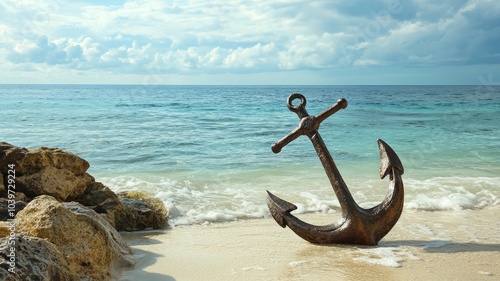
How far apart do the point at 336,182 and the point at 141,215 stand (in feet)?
7.19

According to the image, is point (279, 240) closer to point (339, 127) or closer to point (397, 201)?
point (397, 201)

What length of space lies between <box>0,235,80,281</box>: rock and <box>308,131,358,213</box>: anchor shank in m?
2.42

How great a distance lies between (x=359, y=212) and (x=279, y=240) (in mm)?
814

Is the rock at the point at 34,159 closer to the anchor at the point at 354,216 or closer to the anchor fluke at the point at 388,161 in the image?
the anchor at the point at 354,216

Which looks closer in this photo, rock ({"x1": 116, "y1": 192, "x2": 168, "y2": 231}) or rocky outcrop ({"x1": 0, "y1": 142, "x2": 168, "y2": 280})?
rocky outcrop ({"x1": 0, "y1": 142, "x2": 168, "y2": 280})

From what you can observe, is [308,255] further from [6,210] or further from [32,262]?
[6,210]

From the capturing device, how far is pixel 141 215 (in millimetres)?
Answer: 5367

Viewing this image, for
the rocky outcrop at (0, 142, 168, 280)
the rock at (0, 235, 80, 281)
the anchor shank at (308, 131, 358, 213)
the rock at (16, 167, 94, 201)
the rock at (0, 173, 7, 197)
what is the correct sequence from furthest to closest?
the rock at (16, 167, 94, 201)
the rock at (0, 173, 7, 197)
the anchor shank at (308, 131, 358, 213)
the rocky outcrop at (0, 142, 168, 280)
the rock at (0, 235, 80, 281)

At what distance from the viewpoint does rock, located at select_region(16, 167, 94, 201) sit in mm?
4980

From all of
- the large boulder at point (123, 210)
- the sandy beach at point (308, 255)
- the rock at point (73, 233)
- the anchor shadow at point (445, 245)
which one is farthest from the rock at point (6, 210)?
the anchor shadow at point (445, 245)

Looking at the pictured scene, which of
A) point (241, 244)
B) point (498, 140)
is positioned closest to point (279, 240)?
point (241, 244)

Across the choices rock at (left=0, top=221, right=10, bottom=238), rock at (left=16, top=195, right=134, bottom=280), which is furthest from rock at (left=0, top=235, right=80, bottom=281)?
rock at (left=0, top=221, right=10, bottom=238)

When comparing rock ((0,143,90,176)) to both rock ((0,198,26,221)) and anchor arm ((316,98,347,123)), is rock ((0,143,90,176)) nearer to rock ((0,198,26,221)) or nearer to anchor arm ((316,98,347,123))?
rock ((0,198,26,221))

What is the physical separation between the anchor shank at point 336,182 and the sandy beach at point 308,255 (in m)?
0.36
